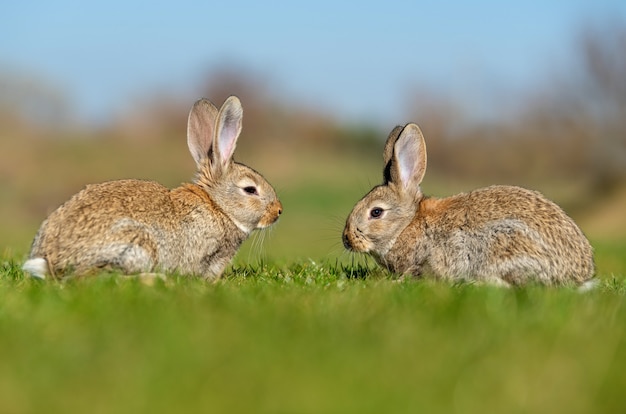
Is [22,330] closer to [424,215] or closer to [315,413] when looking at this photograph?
[315,413]

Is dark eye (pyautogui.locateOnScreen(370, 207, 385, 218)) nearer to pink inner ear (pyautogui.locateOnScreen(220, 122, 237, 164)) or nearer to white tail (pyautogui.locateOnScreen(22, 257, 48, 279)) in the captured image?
pink inner ear (pyautogui.locateOnScreen(220, 122, 237, 164))

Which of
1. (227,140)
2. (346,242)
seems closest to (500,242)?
(346,242)

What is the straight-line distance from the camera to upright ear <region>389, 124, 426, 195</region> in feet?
31.1

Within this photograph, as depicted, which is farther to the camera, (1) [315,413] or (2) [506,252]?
(2) [506,252]

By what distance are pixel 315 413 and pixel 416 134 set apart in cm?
616

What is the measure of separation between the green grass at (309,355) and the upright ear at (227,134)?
3.44 meters

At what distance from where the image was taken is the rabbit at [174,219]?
7.79m

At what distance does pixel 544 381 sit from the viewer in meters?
4.20

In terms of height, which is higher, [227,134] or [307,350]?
[227,134]

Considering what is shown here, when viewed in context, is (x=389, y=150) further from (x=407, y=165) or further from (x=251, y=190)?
(x=251, y=190)

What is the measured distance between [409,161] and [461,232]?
1.40m

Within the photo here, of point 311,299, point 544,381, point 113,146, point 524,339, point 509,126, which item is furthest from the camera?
point 113,146

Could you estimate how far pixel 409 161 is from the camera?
9.64 m

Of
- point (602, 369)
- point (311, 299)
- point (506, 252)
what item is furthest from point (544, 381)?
point (506, 252)
